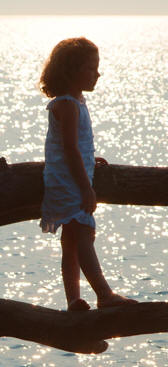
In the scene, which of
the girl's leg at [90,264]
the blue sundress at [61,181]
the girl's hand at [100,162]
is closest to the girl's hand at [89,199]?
the blue sundress at [61,181]

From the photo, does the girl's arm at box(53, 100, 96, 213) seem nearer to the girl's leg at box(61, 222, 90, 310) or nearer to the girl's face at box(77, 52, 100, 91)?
the girl's face at box(77, 52, 100, 91)

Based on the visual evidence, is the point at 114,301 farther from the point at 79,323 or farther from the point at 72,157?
the point at 72,157

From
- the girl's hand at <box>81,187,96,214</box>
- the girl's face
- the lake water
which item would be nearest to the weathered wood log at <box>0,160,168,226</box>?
the girl's hand at <box>81,187,96,214</box>

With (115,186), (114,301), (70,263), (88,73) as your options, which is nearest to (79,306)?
(114,301)

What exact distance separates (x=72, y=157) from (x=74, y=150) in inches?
1.7

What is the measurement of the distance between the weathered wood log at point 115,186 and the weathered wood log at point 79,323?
0.67 metres

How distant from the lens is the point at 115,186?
5645mm

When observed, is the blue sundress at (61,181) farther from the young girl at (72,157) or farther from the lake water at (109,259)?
the lake water at (109,259)

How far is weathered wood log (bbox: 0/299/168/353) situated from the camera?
510 centimetres

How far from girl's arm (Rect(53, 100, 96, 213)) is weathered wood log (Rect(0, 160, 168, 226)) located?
0.20m

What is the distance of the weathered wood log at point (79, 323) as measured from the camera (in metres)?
5.10

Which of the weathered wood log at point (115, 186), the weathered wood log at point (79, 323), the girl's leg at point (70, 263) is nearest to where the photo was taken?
the weathered wood log at point (79, 323)

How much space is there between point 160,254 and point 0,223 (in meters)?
61.4

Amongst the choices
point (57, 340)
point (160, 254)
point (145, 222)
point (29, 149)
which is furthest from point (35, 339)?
point (29, 149)
